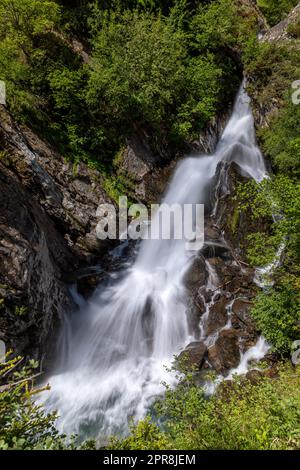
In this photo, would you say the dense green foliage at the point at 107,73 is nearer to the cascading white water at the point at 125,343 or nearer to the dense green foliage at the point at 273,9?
the cascading white water at the point at 125,343

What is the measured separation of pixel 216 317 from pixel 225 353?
131 centimetres

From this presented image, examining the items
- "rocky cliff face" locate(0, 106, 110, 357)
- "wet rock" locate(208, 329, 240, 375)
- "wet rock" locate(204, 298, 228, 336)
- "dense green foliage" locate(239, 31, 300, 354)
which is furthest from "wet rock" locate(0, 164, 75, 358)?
"dense green foliage" locate(239, 31, 300, 354)

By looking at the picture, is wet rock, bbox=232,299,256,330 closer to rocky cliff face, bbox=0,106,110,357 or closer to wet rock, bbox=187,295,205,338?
wet rock, bbox=187,295,205,338

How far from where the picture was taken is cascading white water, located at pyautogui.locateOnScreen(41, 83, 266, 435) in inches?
308

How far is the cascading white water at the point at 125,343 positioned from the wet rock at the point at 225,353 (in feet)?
3.47

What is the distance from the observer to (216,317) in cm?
992

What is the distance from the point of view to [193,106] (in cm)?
1620

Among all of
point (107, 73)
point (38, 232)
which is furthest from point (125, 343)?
point (107, 73)

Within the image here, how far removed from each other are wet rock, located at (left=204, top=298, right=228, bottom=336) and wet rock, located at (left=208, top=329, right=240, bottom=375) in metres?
0.33

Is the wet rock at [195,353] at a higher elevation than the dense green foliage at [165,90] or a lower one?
lower

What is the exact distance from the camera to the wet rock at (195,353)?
852 centimetres

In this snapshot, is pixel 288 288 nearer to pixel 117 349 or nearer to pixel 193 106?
pixel 117 349

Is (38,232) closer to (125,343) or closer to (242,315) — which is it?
(125,343)

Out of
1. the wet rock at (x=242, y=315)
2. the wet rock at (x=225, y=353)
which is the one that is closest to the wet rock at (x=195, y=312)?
the wet rock at (x=225, y=353)
